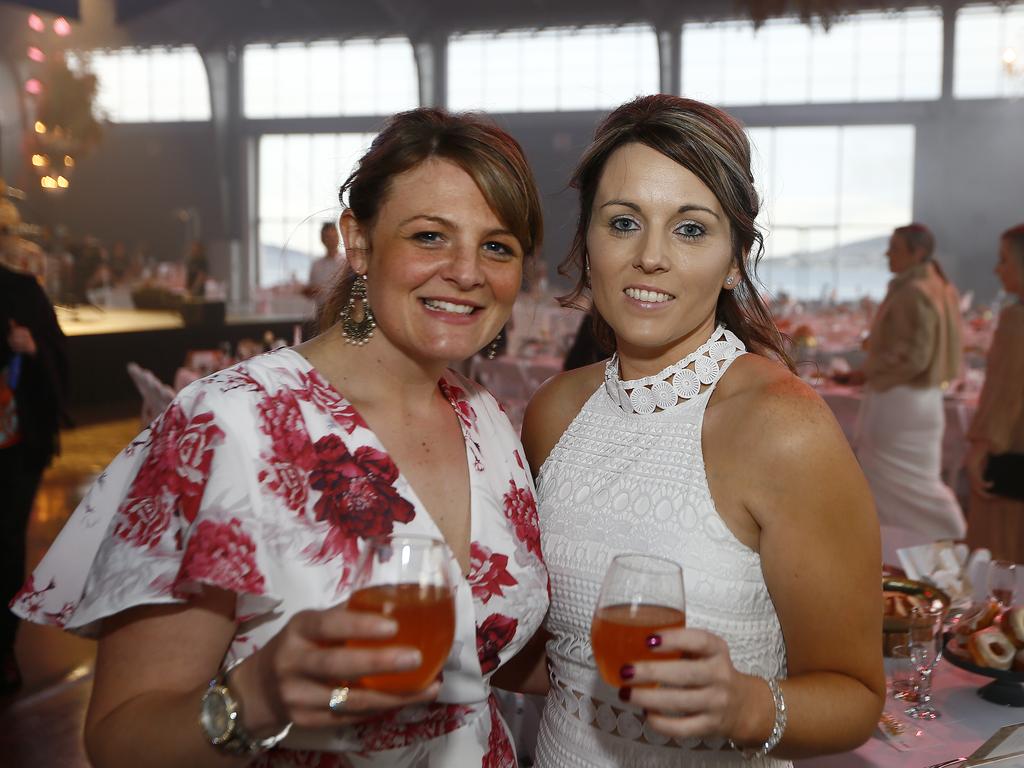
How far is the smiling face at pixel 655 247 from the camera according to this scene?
1.65 m

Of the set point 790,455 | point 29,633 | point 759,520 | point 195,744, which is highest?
point 790,455

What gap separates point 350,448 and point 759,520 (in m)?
0.65

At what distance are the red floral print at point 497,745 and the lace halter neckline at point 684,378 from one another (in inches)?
23.3

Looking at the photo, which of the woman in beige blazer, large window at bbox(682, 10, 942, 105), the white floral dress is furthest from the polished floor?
large window at bbox(682, 10, 942, 105)

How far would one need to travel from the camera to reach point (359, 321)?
164 cm

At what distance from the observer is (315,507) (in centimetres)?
136

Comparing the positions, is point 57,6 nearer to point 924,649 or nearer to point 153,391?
point 153,391

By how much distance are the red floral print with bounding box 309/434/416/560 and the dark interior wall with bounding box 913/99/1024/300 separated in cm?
1671

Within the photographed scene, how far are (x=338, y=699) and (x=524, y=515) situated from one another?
0.75 meters

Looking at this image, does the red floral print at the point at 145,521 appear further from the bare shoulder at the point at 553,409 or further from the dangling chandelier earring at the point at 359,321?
the bare shoulder at the point at 553,409

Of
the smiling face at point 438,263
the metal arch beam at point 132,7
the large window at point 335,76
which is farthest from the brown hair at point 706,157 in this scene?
the metal arch beam at point 132,7

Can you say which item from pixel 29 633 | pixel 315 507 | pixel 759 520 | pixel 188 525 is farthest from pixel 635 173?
pixel 29 633

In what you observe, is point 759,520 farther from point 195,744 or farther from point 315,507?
point 195,744

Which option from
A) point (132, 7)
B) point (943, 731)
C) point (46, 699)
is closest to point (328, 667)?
point (943, 731)
